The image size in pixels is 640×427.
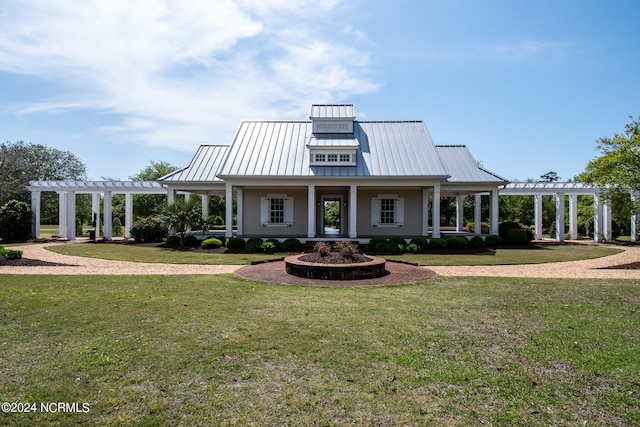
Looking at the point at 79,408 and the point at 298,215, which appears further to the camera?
the point at 298,215

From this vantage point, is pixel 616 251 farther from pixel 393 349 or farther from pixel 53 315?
pixel 53 315

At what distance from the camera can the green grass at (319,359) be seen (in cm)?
330

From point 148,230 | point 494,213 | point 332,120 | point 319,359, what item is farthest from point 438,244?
point 148,230

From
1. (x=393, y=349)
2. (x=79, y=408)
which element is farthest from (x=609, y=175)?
(x=79, y=408)

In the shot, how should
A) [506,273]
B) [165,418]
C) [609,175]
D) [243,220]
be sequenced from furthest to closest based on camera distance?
[243,220] < [609,175] < [506,273] < [165,418]

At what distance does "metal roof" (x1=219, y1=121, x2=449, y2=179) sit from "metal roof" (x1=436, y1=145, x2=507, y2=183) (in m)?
2.07

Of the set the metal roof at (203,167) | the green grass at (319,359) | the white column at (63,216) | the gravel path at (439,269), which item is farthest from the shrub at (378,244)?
the white column at (63,216)

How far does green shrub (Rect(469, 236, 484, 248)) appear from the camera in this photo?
62.4 feet

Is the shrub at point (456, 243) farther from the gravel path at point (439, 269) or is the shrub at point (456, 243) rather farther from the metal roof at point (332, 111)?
the metal roof at point (332, 111)

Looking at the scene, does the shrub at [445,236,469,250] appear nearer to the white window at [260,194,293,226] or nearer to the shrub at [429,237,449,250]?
the shrub at [429,237,449,250]

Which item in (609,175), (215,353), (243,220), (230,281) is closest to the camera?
(215,353)

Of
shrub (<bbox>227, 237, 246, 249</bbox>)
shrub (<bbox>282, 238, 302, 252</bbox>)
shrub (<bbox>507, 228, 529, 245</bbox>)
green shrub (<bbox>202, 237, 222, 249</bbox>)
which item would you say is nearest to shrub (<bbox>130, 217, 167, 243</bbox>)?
green shrub (<bbox>202, 237, 222, 249</bbox>)

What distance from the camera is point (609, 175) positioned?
51.4 ft

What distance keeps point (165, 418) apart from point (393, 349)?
110 inches
